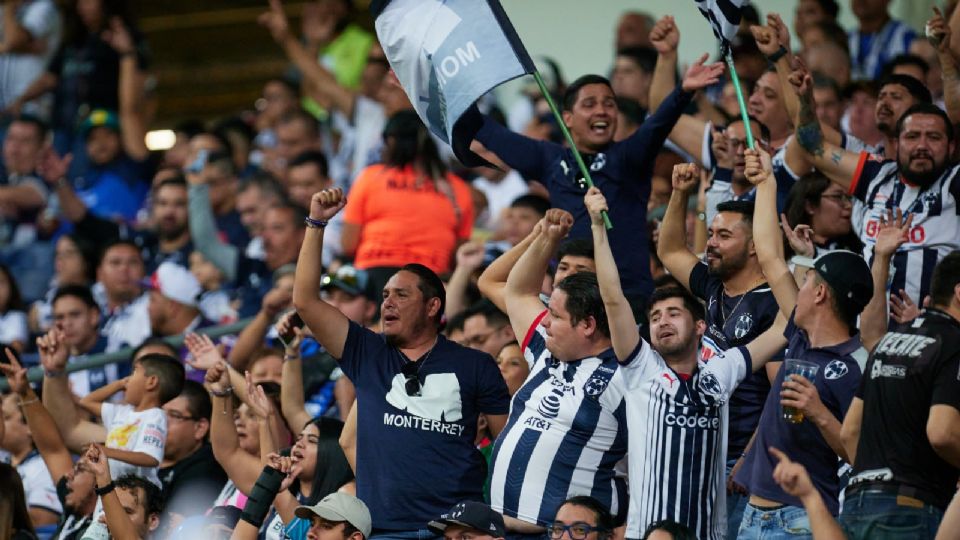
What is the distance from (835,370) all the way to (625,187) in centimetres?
233

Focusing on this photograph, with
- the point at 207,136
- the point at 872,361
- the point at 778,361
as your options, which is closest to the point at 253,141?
the point at 207,136

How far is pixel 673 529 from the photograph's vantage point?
6977mm

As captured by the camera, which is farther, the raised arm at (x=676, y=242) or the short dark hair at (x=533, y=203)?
the short dark hair at (x=533, y=203)

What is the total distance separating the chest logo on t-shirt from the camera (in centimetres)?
724

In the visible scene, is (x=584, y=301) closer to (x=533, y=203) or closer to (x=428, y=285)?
(x=428, y=285)

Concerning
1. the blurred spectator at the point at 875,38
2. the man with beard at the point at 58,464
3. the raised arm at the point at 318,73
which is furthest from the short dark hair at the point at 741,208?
the raised arm at the point at 318,73

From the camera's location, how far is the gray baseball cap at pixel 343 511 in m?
7.71

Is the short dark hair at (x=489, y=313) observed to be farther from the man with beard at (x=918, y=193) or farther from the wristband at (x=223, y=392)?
the man with beard at (x=918, y=193)

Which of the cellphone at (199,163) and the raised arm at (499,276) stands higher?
the cellphone at (199,163)

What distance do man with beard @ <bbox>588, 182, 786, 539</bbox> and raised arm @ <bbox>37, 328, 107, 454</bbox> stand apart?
4.07 meters

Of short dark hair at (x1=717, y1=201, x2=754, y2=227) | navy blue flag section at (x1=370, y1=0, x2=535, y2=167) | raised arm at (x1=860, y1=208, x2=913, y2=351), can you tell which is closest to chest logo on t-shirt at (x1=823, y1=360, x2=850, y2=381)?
raised arm at (x1=860, y1=208, x2=913, y2=351)

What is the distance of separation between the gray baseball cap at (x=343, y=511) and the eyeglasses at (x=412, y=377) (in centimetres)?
59

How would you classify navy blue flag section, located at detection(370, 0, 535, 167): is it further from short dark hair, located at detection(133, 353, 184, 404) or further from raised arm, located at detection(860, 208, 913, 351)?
short dark hair, located at detection(133, 353, 184, 404)

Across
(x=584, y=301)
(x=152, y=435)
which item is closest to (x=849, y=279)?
(x=584, y=301)
